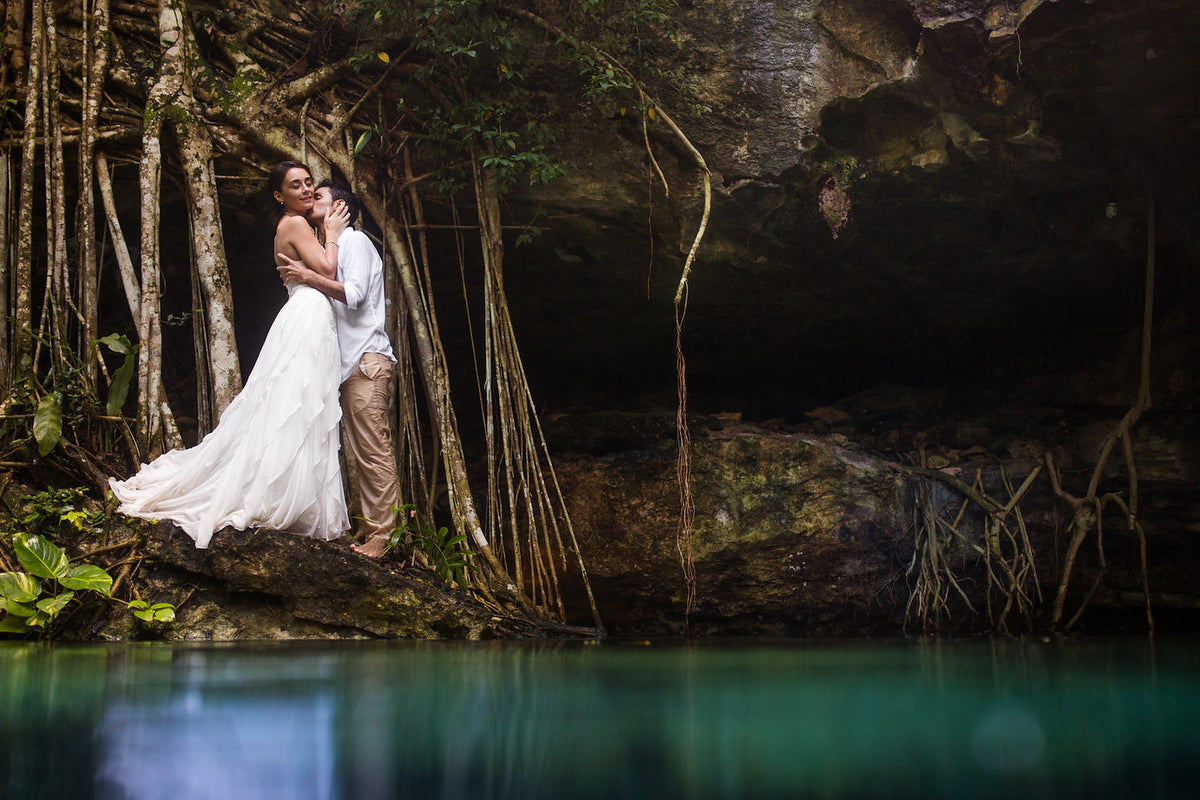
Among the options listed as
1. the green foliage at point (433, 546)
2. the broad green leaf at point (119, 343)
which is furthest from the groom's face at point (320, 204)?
the green foliage at point (433, 546)

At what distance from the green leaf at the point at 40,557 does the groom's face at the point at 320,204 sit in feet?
4.69

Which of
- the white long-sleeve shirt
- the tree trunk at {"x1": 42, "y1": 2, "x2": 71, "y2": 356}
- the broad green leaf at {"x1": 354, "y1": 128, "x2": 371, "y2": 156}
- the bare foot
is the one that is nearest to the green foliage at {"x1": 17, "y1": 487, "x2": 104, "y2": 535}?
the tree trunk at {"x1": 42, "y1": 2, "x2": 71, "y2": 356}

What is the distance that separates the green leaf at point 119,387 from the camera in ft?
10.2

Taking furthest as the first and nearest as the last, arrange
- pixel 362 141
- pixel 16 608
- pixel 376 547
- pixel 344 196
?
pixel 362 141, pixel 344 196, pixel 376 547, pixel 16 608

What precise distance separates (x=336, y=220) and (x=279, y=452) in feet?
3.01

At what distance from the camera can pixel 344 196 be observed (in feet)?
10.8

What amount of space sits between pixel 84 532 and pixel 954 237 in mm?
3687

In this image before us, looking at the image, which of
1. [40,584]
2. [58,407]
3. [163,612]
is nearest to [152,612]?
[163,612]

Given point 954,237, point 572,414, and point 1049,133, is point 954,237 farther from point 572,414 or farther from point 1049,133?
point 572,414

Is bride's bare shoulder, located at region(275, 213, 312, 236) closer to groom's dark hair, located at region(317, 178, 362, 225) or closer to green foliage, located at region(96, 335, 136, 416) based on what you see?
groom's dark hair, located at region(317, 178, 362, 225)

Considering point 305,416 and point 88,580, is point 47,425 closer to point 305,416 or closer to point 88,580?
point 88,580

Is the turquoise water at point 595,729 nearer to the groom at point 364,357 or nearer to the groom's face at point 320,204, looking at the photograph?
the groom at point 364,357

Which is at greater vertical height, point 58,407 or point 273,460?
point 58,407

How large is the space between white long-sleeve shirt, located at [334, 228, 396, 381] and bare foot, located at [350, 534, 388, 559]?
0.59 m
